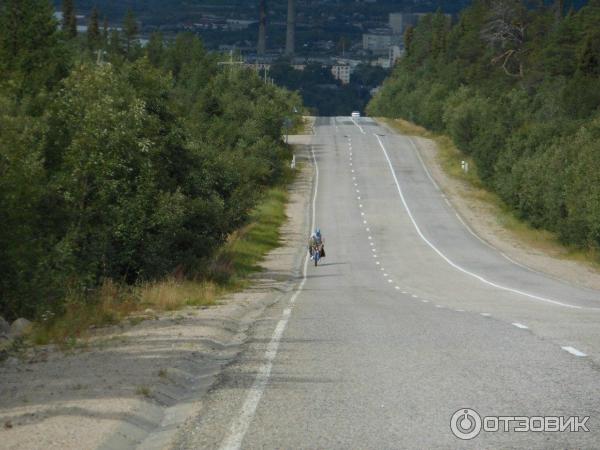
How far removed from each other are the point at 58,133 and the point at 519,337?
59.4 ft

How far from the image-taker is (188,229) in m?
35.2

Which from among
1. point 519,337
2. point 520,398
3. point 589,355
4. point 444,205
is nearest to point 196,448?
point 520,398

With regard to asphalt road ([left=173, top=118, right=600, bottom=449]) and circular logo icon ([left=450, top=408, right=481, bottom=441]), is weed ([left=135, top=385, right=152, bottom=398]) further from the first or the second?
circular logo icon ([left=450, top=408, right=481, bottom=441])

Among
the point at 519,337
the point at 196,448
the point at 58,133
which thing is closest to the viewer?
the point at 196,448

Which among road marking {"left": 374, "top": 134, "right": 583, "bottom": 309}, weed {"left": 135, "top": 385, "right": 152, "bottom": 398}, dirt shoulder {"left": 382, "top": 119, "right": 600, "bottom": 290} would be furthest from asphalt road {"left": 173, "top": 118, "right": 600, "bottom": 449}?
dirt shoulder {"left": 382, "top": 119, "right": 600, "bottom": 290}

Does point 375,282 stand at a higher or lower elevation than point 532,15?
lower

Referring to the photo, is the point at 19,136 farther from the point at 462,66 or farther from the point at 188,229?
the point at 462,66

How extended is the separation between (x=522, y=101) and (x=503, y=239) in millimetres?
43615

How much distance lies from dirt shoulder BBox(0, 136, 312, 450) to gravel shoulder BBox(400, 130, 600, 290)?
25972mm

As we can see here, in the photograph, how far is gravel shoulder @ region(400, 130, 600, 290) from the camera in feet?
161

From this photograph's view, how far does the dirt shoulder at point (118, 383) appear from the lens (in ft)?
31.4

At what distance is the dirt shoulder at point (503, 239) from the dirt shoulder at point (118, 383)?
25.8m

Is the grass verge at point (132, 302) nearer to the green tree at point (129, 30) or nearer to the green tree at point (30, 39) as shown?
the green tree at point (30, 39)

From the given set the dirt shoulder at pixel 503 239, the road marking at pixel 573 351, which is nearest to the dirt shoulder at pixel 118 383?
the road marking at pixel 573 351
